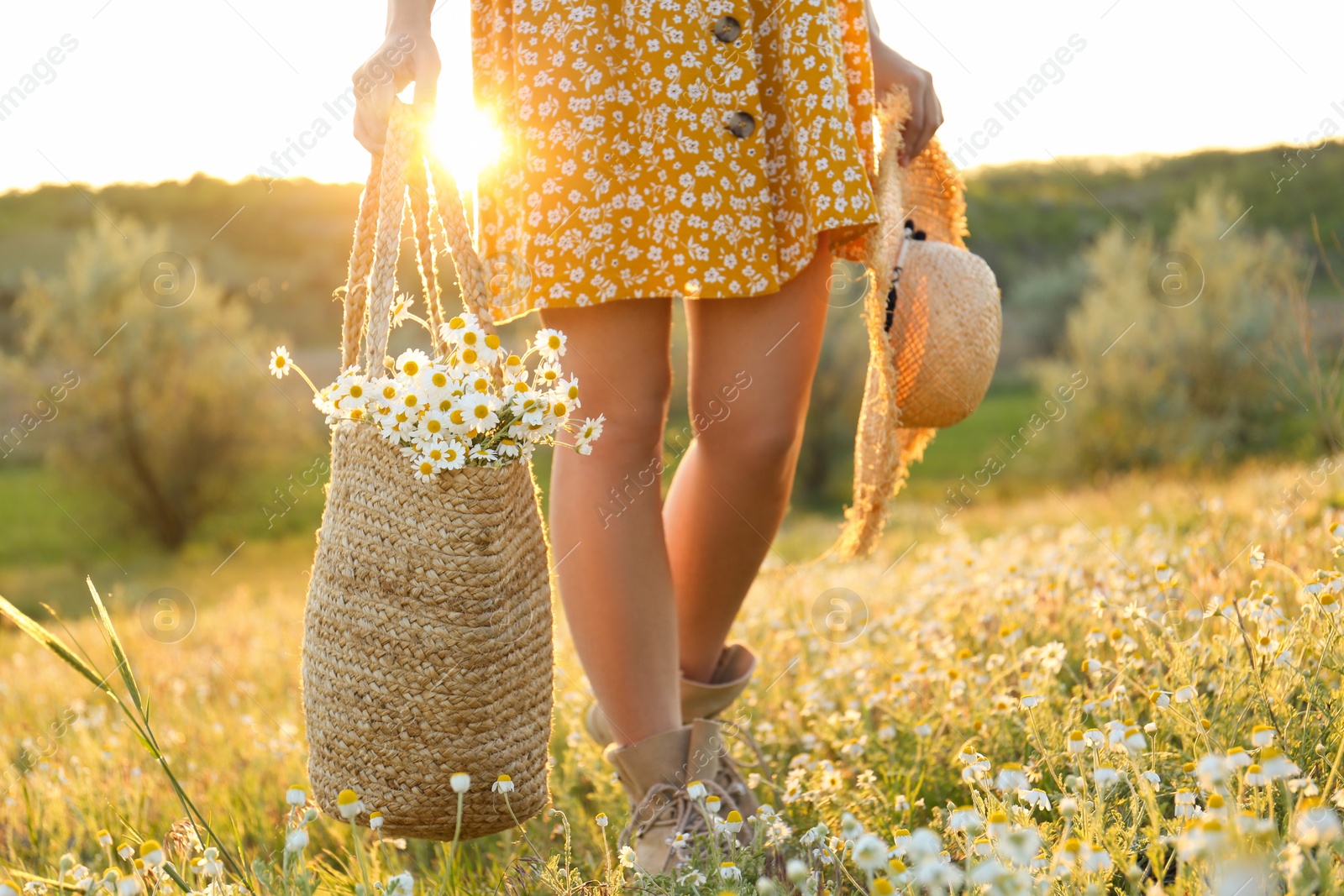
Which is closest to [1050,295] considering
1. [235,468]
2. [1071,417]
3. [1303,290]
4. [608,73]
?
[1071,417]

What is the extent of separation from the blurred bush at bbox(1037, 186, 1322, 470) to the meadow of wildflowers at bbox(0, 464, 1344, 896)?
13987mm

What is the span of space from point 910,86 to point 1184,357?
16997mm

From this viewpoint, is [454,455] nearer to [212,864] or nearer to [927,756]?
[212,864]

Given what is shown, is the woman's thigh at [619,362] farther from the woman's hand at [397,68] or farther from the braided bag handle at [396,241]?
the woman's hand at [397,68]

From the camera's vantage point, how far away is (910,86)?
213cm

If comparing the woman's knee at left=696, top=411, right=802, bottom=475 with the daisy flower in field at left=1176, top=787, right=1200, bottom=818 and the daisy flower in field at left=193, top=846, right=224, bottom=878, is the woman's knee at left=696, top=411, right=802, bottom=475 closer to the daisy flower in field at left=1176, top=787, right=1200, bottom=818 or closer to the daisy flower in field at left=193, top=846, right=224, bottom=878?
the daisy flower in field at left=1176, top=787, right=1200, bottom=818

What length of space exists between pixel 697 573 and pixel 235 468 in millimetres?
17373

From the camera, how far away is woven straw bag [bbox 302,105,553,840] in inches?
58.9

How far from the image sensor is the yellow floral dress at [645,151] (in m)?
1.70

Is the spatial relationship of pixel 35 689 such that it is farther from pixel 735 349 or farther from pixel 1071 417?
pixel 1071 417

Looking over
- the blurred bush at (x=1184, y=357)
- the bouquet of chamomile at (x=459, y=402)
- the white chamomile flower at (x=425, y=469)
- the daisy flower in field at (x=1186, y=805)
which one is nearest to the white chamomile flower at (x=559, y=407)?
the bouquet of chamomile at (x=459, y=402)

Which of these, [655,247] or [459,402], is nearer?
[459,402]

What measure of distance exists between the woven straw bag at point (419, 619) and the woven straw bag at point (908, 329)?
2.78ft

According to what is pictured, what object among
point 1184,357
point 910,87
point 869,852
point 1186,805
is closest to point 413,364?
point 869,852
